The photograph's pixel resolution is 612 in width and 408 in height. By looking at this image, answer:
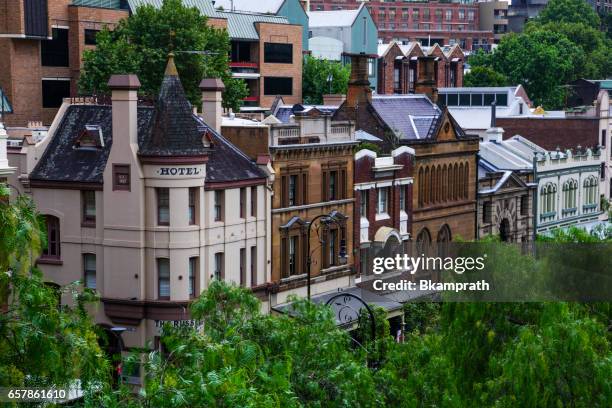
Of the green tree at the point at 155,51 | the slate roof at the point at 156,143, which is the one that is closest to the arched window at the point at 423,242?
the slate roof at the point at 156,143

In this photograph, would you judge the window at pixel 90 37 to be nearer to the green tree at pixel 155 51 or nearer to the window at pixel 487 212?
the green tree at pixel 155 51

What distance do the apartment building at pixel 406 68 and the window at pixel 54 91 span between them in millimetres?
44838

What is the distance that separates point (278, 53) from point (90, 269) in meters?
70.2

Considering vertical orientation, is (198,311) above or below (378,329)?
above

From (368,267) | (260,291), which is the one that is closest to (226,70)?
(368,267)

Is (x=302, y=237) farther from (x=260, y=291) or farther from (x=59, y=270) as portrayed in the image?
(x=59, y=270)

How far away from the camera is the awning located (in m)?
61.6

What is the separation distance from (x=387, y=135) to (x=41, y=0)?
116 ft

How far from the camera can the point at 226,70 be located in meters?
99.9

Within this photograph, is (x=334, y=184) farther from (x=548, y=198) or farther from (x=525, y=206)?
(x=548, y=198)

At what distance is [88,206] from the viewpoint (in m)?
57.2

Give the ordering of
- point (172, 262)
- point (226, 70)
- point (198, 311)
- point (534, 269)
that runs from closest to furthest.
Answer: point (198, 311) < point (534, 269) < point (172, 262) < point (226, 70)

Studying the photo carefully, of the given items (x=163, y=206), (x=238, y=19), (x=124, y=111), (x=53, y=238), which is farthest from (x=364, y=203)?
(x=238, y=19)

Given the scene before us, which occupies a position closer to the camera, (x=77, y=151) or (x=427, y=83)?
(x=77, y=151)
